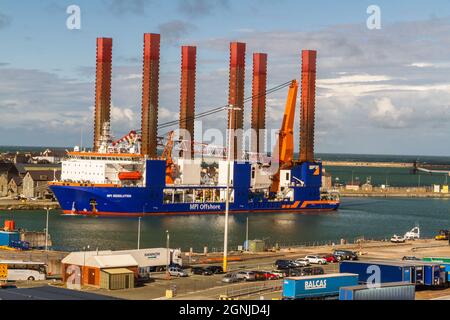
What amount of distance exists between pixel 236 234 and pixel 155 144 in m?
21.6

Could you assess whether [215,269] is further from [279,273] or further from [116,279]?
[116,279]

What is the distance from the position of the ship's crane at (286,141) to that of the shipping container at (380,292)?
218 feet

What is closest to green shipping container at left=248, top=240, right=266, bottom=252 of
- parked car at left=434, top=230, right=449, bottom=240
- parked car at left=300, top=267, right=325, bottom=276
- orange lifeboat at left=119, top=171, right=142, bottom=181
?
parked car at left=300, top=267, right=325, bottom=276

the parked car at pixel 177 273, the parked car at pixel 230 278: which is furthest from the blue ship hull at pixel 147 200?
the parked car at pixel 230 278

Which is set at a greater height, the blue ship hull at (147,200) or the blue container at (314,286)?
the blue ship hull at (147,200)

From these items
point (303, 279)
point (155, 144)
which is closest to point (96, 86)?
point (155, 144)

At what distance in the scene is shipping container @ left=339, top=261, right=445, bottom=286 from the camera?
119ft

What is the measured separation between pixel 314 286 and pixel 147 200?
172 ft

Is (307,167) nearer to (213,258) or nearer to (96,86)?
(96,86)

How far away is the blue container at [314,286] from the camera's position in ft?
106

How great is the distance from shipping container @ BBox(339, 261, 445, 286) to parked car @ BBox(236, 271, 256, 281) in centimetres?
410

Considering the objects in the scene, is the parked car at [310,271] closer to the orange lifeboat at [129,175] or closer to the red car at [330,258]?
the red car at [330,258]

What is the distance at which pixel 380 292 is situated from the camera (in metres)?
31.7

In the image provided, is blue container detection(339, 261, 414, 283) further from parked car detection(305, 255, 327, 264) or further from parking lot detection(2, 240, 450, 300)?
parked car detection(305, 255, 327, 264)
